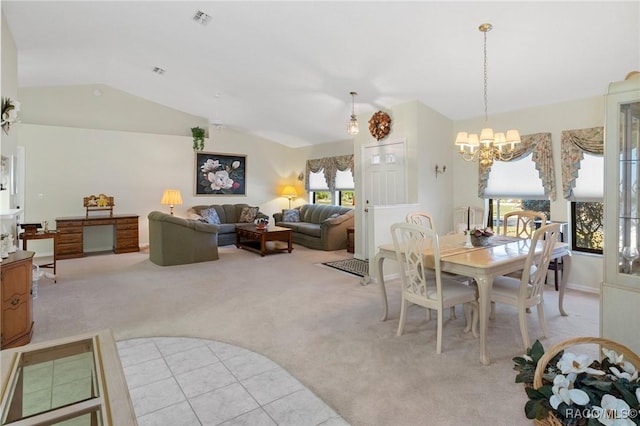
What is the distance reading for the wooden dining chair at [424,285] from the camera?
104 inches

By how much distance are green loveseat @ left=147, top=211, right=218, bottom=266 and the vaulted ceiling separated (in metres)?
2.37

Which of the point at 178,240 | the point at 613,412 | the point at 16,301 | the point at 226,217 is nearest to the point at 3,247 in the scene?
the point at 16,301

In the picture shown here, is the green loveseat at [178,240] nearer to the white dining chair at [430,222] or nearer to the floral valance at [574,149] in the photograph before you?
the white dining chair at [430,222]

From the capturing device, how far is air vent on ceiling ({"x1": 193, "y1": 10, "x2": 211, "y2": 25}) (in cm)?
356

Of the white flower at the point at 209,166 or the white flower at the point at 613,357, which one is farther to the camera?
the white flower at the point at 209,166

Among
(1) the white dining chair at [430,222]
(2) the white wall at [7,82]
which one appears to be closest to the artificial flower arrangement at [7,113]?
(2) the white wall at [7,82]

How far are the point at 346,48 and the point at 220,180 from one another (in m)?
5.38

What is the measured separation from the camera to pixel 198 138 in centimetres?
779

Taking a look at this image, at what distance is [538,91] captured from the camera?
4.21 meters

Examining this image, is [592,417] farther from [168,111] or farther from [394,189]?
[168,111]

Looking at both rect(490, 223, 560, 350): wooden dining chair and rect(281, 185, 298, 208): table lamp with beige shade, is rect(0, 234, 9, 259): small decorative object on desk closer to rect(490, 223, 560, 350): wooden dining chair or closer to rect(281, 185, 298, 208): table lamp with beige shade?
rect(490, 223, 560, 350): wooden dining chair

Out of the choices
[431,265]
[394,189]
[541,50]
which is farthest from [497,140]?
[394,189]

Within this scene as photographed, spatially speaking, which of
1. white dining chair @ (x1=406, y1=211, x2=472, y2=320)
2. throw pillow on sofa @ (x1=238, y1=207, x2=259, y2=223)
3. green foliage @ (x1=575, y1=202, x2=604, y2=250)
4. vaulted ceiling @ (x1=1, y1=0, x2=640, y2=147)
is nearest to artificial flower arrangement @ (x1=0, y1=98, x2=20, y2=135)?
vaulted ceiling @ (x1=1, y1=0, x2=640, y2=147)

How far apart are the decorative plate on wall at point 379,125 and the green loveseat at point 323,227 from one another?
189cm
